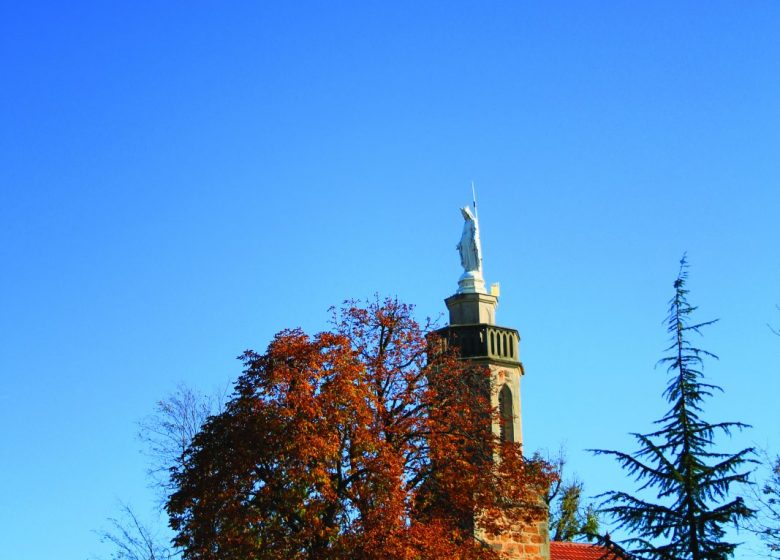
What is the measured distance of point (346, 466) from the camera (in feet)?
68.8

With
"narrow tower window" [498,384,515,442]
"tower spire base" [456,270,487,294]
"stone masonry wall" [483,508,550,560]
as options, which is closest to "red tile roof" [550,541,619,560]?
"stone masonry wall" [483,508,550,560]

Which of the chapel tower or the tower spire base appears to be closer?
the chapel tower

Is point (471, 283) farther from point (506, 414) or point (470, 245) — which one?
point (506, 414)

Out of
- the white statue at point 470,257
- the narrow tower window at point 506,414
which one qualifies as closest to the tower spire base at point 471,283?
the white statue at point 470,257

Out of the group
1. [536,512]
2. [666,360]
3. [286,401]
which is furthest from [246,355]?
[666,360]

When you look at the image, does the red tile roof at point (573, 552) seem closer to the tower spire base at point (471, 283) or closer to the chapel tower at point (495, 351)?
the chapel tower at point (495, 351)

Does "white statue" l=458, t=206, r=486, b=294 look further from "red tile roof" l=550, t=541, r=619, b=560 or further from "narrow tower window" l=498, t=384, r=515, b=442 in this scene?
"red tile roof" l=550, t=541, r=619, b=560

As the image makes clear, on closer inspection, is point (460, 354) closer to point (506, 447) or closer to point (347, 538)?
point (506, 447)

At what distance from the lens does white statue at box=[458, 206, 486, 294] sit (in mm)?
26703

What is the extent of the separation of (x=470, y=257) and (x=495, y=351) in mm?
2844

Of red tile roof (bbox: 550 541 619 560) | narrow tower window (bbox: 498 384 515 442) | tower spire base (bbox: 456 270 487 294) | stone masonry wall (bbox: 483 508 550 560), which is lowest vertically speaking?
stone masonry wall (bbox: 483 508 550 560)

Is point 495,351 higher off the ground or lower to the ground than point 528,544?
higher

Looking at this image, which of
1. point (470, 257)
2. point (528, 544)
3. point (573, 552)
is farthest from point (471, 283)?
point (573, 552)

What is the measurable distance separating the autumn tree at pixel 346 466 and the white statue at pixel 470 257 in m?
3.85
